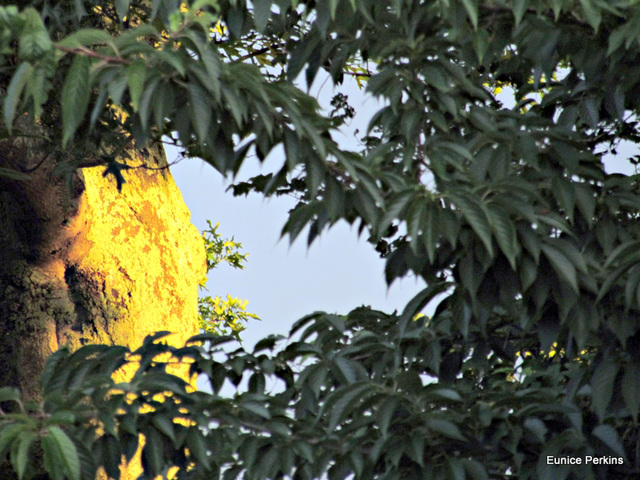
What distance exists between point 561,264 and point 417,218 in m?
0.34

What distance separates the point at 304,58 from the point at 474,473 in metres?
1.16

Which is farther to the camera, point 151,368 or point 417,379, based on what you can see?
point 151,368

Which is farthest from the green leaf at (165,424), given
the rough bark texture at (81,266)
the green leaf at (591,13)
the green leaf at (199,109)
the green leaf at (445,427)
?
the rough bark texture at (81,266)

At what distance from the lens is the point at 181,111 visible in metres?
1.57

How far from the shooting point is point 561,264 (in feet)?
5.32

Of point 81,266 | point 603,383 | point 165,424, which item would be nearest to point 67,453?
point 165,424

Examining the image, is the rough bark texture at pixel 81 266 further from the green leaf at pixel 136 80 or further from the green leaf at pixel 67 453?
the green leaf at pixel 136 80

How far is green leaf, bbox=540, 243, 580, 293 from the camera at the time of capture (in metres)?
1.61

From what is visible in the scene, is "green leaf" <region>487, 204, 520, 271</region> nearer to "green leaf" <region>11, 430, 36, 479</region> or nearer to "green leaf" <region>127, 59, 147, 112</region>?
"green leaf" <region>127, 59, 147, 112</region>

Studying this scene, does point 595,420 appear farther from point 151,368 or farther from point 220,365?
point 151,368

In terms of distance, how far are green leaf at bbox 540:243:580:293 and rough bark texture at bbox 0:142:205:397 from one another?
3110 millimetres

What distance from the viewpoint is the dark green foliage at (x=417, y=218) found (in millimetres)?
1523

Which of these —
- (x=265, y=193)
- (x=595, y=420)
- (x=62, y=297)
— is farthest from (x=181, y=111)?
(x=62, y=297)

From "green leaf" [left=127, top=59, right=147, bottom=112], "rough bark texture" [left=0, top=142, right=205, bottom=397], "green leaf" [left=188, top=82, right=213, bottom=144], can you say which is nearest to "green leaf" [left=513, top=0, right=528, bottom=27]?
"green leaf" [left=188, top=82, right=213, bottom=144]
